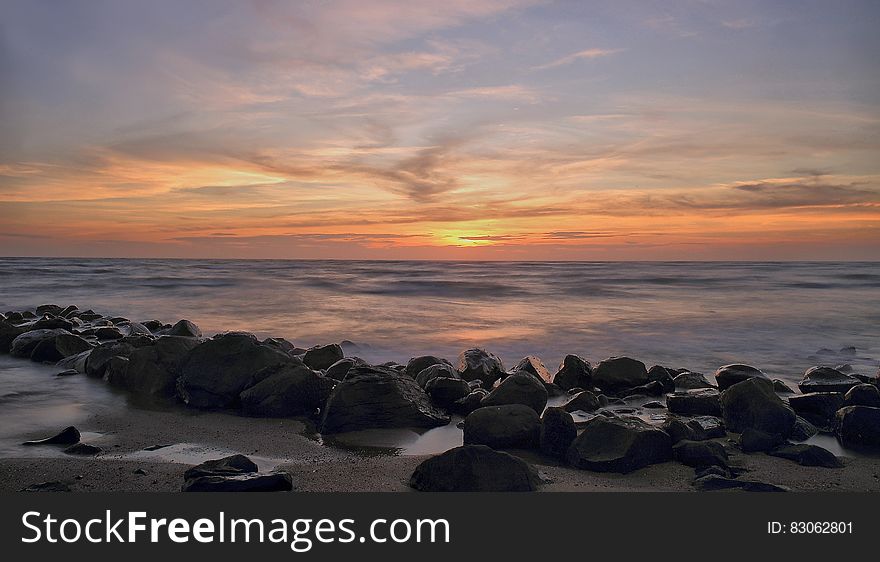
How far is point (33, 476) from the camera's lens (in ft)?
13.1

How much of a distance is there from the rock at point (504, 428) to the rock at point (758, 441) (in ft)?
5.52

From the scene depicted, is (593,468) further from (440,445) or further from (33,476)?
(33,476)

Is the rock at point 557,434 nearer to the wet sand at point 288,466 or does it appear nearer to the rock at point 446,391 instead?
the wet sand at point 288,466

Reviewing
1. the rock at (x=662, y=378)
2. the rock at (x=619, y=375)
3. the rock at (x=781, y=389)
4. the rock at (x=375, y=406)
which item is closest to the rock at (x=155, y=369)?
the rock at (x=375, y=406)

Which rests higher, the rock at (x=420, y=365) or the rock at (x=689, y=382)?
the rock at (x=420, y=365)

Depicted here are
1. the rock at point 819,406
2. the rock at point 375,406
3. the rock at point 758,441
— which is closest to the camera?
the rock at point 758,441

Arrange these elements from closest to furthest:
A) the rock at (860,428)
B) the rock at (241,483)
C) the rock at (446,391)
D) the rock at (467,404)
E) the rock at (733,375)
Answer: the rock at (241,483) < the rock at (860,428) < the rock at (467,404) < the rock at (446,391) < the rock at (733,375)

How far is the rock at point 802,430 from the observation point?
17.5ft

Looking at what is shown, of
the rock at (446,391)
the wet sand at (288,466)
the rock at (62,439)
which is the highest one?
the rock at (446,391)

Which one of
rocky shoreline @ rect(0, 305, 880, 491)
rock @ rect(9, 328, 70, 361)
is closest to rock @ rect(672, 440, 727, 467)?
rocky shoreline @ rect(0, 305, 880, 491)

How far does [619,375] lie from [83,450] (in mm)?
5727

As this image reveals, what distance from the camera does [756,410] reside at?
5410mm

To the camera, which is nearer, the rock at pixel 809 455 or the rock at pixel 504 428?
the rock at pixel 809 455

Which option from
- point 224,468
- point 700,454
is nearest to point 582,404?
point 700,454
